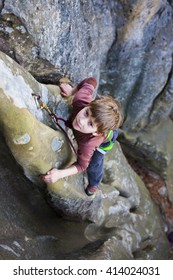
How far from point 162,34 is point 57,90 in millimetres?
3363

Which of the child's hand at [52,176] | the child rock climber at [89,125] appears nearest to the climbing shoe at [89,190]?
the child rock climber at [89,125]

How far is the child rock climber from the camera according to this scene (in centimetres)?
382

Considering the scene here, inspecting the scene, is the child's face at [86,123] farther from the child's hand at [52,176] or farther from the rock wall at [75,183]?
the child's hand at [52,176]

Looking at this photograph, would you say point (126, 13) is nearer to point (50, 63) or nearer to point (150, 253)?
point (50, 63)

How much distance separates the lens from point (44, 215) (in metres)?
5.39

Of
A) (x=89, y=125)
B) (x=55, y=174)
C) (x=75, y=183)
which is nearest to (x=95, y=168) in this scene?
(x=75, y=183)

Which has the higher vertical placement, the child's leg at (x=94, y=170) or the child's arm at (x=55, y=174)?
the child's arm at (x=55, y=174)

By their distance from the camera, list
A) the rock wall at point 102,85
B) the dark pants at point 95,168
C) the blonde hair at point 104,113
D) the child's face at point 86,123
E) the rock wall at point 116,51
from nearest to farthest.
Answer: the blonde hair at point 104,113
the child's face at point 86,123
the rock wall at point 102,85
the rock wall at point 116,51
the dark pants at point 95,168

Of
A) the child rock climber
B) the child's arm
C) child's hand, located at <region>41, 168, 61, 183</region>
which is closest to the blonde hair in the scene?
the child rock climber

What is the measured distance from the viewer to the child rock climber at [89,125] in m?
3.82

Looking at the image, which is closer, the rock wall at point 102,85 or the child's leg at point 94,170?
the rock wall at point 102,85

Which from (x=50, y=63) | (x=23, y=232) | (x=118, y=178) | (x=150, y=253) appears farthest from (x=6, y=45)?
(x=150, y=253)

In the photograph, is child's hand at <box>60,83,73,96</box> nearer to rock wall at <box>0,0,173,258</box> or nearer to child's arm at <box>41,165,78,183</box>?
rock wall at <box>0,0,173,258</box>

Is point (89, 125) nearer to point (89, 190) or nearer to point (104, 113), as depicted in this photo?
point (104, 113)
